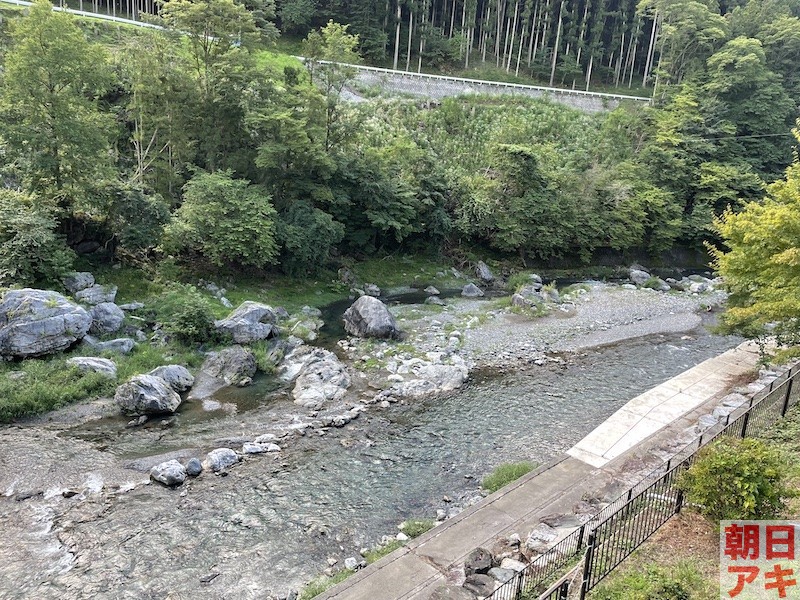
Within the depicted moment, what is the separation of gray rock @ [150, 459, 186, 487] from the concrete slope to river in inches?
10.0

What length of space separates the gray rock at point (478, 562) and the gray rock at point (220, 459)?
694 centimetres

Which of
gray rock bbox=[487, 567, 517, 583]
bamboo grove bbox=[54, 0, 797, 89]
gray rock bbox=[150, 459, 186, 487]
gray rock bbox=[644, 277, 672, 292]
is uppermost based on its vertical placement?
bamboo grove bbox=[54, 0, 797, 89]

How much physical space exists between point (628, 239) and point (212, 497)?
3247 cm

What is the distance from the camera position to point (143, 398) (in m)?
15.4

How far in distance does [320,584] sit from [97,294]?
50.9 feet

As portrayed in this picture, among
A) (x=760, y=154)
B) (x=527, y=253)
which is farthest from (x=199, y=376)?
(x=760, y=154)

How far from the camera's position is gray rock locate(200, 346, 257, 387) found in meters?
18.0

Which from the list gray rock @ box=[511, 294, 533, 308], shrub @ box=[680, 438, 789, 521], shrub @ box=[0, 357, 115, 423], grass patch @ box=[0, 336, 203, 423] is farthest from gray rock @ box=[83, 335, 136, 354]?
gray rock @ box=[511, 294, 533, 308]

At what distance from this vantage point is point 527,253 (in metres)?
35.7

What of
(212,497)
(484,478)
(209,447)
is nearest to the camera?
(212,497)

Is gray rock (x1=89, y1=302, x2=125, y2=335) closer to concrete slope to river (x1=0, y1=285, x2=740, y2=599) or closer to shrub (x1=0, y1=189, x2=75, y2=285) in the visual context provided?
shrub (x1=0, y1=189, x2=75, y2=285)

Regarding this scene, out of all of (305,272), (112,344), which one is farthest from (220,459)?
(305,272)

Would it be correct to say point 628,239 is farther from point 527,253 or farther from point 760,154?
point 760,154

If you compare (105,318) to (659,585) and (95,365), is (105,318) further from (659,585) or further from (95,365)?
(659,585)
